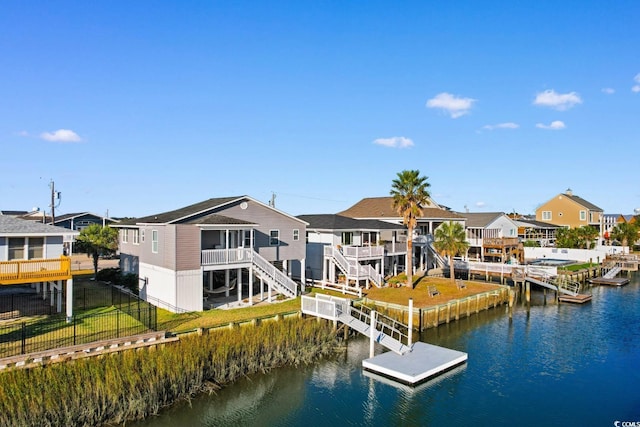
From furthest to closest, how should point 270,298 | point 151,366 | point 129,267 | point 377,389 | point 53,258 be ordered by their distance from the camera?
point 129,267, point 270,298, point 53,258, point 377,389, point 151,366

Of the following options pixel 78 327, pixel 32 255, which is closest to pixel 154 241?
pixel 32 255

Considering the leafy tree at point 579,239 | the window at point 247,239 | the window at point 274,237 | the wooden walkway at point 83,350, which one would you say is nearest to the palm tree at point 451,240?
the window at point 274,237

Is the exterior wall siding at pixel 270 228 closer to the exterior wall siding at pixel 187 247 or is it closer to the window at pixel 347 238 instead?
the exterior wall siding at pixel 187 247

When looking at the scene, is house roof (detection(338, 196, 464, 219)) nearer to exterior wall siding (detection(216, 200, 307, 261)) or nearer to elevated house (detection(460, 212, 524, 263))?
elevated house (detection(460, 212, 524, 263))

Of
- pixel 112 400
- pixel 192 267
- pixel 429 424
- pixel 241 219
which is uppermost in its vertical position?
pixel 241 219

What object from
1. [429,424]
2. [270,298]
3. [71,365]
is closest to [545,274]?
[270,298]

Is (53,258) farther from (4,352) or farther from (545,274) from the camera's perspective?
(545,274)
